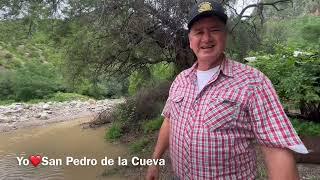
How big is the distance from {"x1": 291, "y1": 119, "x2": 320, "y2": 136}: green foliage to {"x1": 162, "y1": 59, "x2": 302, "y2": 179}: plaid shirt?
525 cm

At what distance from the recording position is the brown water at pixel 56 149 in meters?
9.10

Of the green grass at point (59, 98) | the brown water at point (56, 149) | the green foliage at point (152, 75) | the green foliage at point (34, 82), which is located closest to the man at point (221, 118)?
the brown water at point (56, 149)

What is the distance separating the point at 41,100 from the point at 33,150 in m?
15.8

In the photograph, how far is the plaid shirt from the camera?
1.95 m

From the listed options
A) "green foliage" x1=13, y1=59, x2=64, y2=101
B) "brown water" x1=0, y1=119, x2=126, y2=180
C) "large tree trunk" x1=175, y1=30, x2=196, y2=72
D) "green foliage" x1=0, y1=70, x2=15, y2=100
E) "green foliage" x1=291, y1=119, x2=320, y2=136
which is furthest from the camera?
"green foliage" x1=13, y1=59, x2=64, y2=101

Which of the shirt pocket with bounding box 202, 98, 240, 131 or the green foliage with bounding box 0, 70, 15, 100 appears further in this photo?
the green foliage with bounding box 0, 70, 15, 100

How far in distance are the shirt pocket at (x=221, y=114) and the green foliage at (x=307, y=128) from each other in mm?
5388

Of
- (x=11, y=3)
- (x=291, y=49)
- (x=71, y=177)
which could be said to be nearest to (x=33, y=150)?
(x=71, y=177)

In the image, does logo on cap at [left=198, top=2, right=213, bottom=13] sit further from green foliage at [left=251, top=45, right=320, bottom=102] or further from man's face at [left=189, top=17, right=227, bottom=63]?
green foliage at [left=251, top=45, right=320, bottom=102]

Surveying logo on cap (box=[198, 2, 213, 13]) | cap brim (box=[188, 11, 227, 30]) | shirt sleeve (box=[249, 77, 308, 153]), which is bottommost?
shirt sleeve (box=[249, 77, 308, 153])

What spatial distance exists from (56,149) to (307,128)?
8051 millimetres

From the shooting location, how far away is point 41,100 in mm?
27766

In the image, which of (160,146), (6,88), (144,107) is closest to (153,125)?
(144,107)

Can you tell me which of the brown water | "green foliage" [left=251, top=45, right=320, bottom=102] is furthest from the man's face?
the brown water
